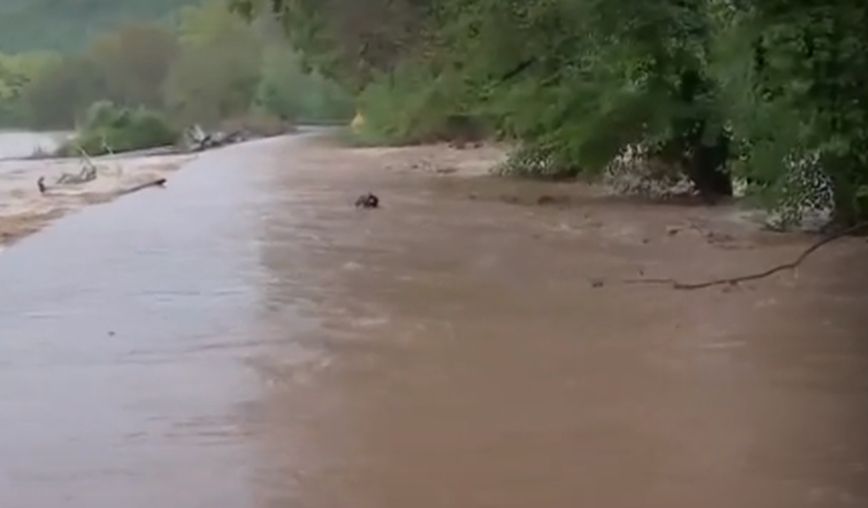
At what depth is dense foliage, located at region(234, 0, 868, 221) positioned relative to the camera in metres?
12.7

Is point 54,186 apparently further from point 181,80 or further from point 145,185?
point 181,80

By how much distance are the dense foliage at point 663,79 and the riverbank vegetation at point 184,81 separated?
33.9 metres

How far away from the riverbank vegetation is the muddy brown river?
149 ft

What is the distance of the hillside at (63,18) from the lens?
80.5 meters

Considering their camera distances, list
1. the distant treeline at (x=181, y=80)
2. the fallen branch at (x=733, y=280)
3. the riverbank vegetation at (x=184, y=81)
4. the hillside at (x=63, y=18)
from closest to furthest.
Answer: the fallen branch at (x=733, y=280), the riverbank vegetation at (x=184, y=81), the distant treeline at (x=181, y=80), the hillside at (x=63, y=18)

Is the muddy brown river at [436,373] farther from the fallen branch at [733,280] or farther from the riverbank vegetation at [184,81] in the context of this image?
the riverbank vegetation at [184,81]

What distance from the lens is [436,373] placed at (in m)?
8.52

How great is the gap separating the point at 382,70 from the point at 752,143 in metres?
19.6

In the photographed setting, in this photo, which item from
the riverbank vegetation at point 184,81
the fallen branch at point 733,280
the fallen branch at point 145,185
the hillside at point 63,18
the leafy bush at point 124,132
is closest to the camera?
the fallen branch at point 733,280

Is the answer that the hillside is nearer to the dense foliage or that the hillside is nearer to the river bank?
the river bank

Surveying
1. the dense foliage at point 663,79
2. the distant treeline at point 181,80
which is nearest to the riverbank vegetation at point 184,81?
the distant treeline at point 181,80

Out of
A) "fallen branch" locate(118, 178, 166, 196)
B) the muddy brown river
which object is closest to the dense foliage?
the muddy brown river

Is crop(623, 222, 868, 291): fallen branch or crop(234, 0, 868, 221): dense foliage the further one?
crop(234, 0, 868, 221): dense foliage

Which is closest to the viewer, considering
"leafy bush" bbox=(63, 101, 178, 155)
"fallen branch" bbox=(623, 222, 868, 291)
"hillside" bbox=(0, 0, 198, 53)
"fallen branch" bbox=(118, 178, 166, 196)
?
"fallen branch" bbox=(623, 222, 868, 291)
